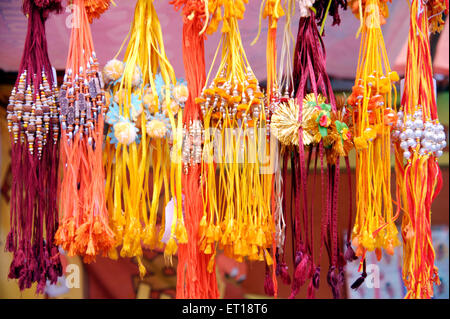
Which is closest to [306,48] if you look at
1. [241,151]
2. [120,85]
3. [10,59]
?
[241,151]

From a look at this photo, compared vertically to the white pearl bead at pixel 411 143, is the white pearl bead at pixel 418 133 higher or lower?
higher

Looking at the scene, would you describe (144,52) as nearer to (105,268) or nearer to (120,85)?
(120,85)

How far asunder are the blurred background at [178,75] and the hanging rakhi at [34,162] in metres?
0.09

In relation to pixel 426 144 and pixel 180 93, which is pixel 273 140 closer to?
pixel 180 93

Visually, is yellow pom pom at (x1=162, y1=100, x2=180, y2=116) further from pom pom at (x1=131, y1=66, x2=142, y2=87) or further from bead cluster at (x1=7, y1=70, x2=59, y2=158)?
bead cluster at (x1=7, y1=70, x2=59, y2=158)

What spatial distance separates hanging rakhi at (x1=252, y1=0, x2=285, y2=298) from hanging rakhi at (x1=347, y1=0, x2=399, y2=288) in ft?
0.58

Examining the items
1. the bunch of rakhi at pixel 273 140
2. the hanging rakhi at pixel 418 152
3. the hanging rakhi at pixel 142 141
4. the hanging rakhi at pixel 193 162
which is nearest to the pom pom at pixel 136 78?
the hanging rakhi at pixel 142 141

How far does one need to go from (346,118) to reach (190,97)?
1.23 ft

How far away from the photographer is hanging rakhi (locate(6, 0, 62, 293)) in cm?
105

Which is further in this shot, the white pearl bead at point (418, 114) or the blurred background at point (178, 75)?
the blurred background at point (178, 75)

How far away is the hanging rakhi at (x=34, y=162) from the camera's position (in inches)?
41.4

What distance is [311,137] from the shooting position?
1090mm

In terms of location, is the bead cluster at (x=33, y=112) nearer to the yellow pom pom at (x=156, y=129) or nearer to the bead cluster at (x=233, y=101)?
the yellow pom pom at (x=156, y=129)

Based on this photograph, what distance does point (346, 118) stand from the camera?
113 centimetres
